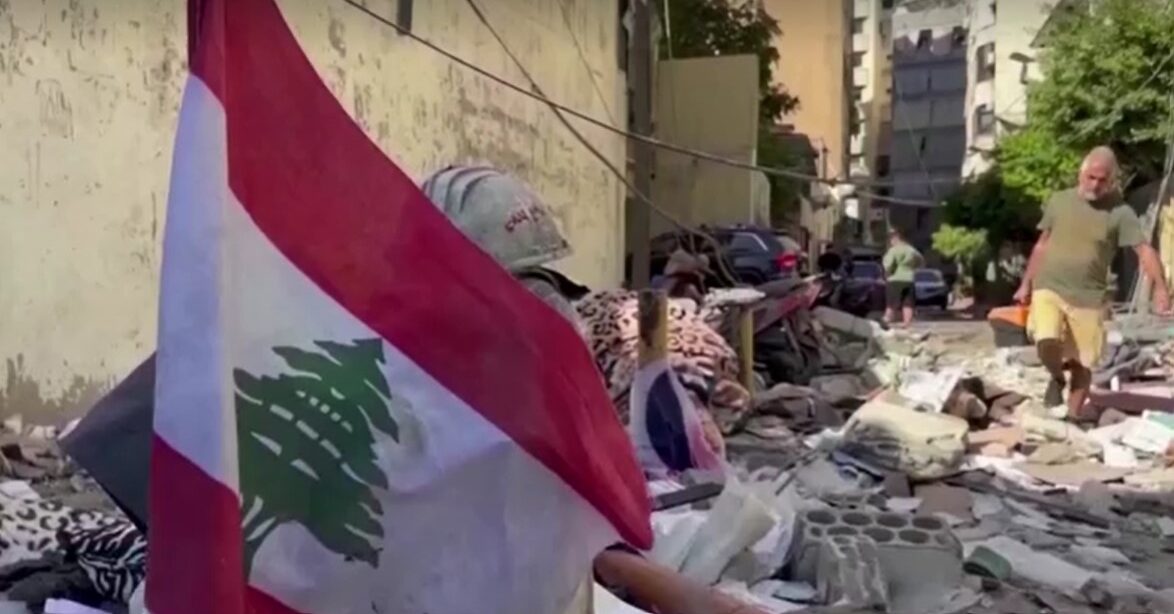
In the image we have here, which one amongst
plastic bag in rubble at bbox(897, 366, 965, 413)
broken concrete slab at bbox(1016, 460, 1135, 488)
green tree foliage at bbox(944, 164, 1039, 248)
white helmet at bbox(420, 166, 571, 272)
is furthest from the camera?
green tree foliage at bbox(944, 164, 1039, 248)

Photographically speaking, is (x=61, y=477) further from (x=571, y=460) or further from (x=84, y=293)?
(x=571, y=460)

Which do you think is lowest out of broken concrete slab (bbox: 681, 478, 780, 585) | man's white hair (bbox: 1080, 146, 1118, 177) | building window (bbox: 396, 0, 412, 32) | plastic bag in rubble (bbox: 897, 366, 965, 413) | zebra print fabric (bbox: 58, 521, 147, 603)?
plastic bag in rubble (bbox: 897, 366, 965, 413)

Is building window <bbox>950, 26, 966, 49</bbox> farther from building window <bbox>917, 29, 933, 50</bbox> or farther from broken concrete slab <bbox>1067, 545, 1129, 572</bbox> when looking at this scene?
broken concrete slab <bbox>1067, 545, 1129, 572</bbox>

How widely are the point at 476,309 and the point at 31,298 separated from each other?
523 cm

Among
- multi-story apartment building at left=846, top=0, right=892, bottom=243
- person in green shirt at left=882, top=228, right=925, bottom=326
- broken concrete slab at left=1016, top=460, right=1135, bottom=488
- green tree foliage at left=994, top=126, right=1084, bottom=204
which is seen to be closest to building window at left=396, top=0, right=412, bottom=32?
broken concrete slab at left=1016, top=460, right=1135, bottom=488

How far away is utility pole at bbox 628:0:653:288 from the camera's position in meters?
11.9

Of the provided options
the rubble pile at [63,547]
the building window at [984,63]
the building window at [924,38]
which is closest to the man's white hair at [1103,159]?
the rubble pile at [63,547]

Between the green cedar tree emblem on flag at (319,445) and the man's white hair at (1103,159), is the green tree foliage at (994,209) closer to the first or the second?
→ the man's white hair at (1103,159)

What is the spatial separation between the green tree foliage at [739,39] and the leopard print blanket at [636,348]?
18.0 metres

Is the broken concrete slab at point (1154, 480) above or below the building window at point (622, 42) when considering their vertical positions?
below

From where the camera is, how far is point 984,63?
50094mm

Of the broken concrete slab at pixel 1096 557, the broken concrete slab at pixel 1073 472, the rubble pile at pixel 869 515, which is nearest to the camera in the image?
the rubble pile at pixel 869 515

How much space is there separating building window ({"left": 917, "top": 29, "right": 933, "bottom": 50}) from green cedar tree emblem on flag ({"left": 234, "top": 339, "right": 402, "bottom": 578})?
6815 centimetres

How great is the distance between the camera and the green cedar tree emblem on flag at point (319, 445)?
5.65 feet
